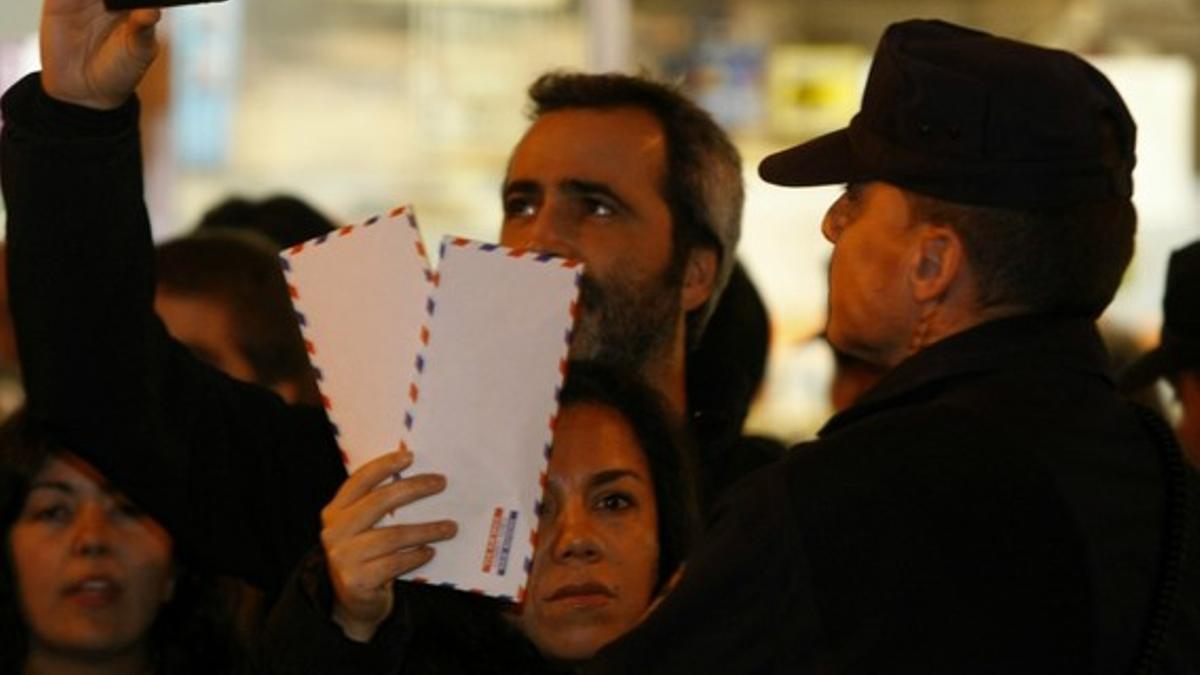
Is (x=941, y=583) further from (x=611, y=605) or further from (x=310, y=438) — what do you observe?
(x=310, y=438)

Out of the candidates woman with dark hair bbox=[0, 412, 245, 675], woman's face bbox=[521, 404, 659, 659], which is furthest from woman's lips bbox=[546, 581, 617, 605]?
woman with dark hair bbox=[0, 412, 245, 675]

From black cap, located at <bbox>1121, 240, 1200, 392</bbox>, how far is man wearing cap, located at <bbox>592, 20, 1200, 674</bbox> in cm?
171

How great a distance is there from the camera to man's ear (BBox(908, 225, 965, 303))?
2.78 m

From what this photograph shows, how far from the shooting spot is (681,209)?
4.29 m

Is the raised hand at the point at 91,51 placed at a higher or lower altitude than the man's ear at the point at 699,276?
higher

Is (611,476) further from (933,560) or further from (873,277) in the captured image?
(933,560)

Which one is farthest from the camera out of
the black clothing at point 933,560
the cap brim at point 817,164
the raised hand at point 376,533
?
the raised hand at point 376,533

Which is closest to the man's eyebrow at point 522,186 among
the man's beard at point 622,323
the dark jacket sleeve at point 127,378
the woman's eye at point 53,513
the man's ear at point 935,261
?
the man's beard at point 622,323

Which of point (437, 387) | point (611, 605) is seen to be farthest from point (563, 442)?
point (437, 387)

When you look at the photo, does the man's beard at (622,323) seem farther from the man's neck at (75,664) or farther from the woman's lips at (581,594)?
the man's neck at (75,664)

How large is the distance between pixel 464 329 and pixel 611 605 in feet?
1.85

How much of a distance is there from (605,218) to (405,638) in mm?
1156

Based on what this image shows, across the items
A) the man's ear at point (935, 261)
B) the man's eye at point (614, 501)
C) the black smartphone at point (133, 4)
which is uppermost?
the black smartphone at point (133, 4)

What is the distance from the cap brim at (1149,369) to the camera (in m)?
4.61
